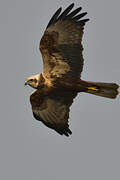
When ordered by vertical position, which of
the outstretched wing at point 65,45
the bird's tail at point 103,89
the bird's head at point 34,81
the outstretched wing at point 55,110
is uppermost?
the outstretched wing at point 65,45

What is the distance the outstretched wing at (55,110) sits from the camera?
1570cm

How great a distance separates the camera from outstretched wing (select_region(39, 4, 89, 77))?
15016mm

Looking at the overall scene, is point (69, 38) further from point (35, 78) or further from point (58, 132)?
point (58, 132)

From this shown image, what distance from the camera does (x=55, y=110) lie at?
1589 cm

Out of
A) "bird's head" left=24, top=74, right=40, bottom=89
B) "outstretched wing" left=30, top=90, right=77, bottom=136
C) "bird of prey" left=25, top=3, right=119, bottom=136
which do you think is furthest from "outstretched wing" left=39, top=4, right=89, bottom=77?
"outstretched wing" left=30, top=90, right=77, bottom=136

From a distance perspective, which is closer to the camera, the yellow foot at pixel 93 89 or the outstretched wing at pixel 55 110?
the yellow foot at pixel 93 89

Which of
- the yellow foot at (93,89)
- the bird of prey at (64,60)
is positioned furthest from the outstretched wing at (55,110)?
the yellow foot at (93,89)

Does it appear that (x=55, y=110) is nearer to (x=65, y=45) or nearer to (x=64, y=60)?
(x=64, y=60)

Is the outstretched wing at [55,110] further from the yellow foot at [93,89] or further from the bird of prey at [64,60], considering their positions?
the yellow foot at [93,89]

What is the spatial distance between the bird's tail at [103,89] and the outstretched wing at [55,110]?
0.72m

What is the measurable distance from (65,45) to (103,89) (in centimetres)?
142

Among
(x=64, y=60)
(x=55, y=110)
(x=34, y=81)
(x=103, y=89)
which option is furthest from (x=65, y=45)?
(x=55, y=110)

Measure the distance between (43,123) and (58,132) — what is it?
45cm

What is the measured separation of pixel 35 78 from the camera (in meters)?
15.3
